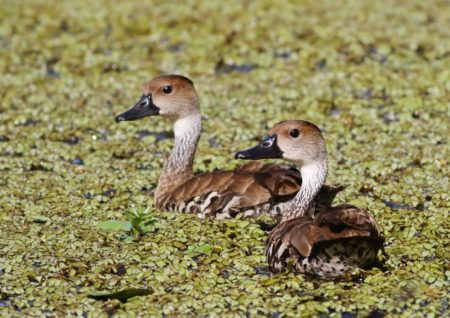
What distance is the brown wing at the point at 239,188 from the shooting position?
772 cm

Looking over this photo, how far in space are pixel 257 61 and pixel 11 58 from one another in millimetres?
3411

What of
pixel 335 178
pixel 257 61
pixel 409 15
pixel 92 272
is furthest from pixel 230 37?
pixel 92 272

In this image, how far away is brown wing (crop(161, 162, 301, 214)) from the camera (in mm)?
7719

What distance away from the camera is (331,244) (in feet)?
21.1

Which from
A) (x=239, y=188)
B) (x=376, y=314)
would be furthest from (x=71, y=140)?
(x=376, y=314)

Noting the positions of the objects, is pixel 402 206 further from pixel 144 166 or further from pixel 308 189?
pixel 144 166

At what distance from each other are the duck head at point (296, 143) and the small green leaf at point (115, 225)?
4.19ft

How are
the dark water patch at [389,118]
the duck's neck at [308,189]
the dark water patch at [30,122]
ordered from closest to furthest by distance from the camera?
the duck's neck at [308,189]
the dark water patch at [389,118]
the dark water patch at [30,122]

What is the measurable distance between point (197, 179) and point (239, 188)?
612 millimetres

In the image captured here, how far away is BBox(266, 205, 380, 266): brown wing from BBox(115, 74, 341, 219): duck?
32.3 inches

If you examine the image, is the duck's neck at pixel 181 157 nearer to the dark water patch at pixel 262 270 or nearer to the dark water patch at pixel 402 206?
the dark water patch at pixel 262 270

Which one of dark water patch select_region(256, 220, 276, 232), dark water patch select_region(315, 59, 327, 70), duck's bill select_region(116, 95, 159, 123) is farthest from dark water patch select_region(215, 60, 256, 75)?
dark water patch select_region(256, 220, 276, 232)

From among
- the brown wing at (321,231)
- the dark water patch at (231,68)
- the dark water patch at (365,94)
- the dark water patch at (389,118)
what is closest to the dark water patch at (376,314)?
the brown wing at (321,231)

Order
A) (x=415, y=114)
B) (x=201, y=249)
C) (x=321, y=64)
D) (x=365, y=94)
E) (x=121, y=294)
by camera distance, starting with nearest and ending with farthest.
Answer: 1. (x=121, y=294)
2. (x=201, y=249)
3. (x=415, y=114)
4. (x=365, y=94)
5. (x=321, y=64)
